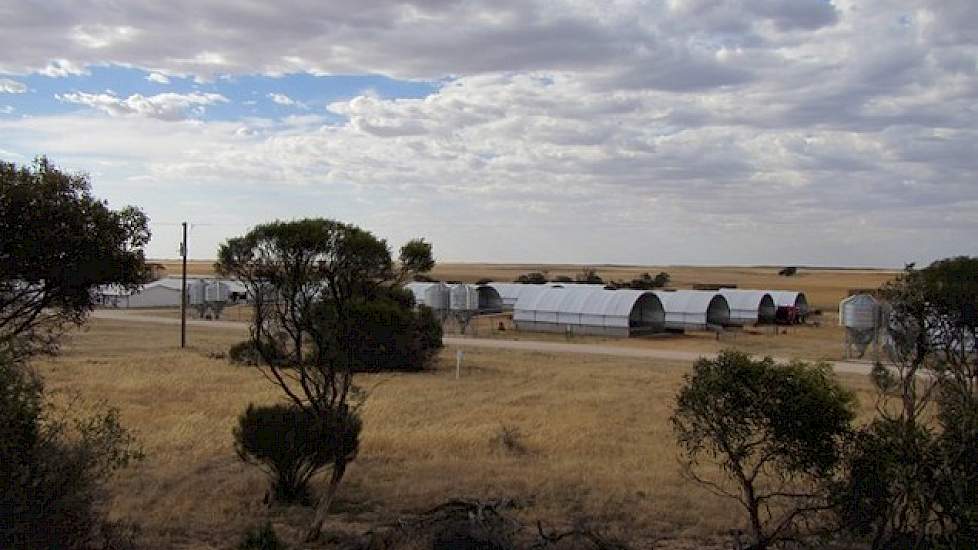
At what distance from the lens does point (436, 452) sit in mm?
19953

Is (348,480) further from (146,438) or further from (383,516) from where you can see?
(146,438)

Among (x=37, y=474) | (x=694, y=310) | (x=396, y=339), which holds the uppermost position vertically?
(x=694, y=310)

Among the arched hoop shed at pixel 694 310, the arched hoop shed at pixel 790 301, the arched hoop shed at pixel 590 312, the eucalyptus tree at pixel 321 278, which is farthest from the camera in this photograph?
the arched hoop shed at pixel 790 301

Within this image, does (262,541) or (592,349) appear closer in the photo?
(262,541)

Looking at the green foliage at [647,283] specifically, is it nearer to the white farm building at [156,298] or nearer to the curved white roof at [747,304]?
the curved white roof at [747,304]

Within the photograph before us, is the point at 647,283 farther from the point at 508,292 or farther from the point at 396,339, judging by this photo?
the point at 396,339

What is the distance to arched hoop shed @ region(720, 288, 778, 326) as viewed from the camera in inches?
2758

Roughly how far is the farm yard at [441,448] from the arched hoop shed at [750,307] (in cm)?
3100

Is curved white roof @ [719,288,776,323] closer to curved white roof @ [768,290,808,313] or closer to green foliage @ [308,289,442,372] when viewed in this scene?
curved white roof @ [768,290,808,313]

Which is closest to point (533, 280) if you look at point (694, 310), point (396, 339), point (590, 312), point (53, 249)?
point (694, 310)

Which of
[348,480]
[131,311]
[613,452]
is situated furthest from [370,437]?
[131,311]

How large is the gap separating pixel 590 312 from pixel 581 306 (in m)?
1.25

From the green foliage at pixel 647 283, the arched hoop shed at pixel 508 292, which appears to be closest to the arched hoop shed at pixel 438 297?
the arched hoop shed at pixel 508 292

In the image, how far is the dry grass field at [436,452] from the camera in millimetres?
14633
